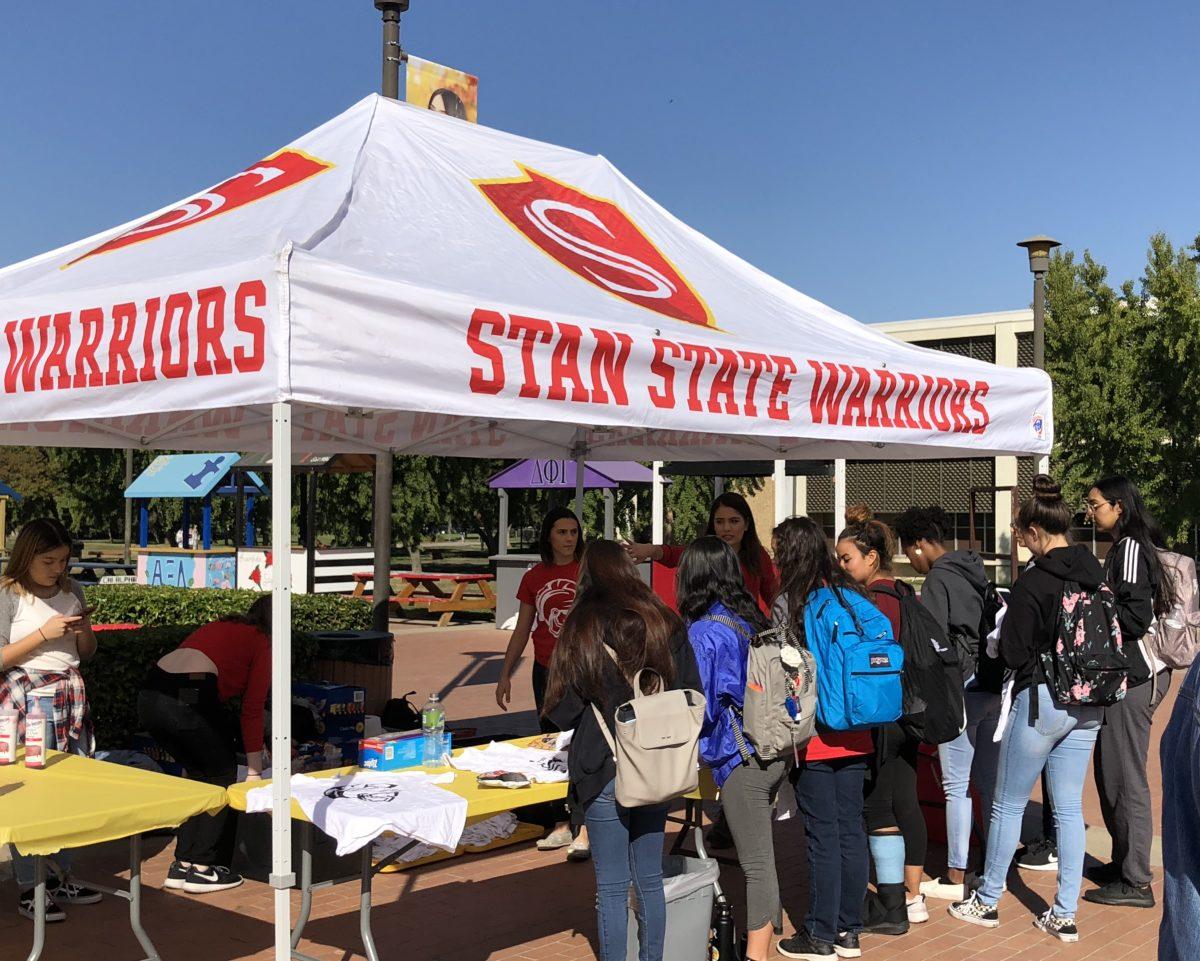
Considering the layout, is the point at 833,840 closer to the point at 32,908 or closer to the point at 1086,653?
the point at 1086,653

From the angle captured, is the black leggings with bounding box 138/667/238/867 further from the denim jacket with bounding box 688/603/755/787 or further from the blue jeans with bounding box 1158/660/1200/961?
the blue jeans with bounding box 1158/660/1200/961

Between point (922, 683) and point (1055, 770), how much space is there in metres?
0.79

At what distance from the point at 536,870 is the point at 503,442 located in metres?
2.95

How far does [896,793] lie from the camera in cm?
590

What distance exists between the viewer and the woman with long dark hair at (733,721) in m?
5.10

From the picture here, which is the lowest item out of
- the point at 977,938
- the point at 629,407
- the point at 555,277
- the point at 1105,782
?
the point at 977,938

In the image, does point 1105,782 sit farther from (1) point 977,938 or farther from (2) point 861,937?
(2) point 861,937

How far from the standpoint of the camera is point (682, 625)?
15.7 ft

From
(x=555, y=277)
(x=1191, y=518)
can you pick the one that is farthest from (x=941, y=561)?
(x=1191, y=518)

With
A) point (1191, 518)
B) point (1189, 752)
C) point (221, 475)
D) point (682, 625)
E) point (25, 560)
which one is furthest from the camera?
point (221, 475)

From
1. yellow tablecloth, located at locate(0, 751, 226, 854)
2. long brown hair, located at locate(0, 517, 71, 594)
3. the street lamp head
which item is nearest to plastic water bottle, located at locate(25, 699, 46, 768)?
yellow tablecloth, located at locate(0, 751, 226, 854)

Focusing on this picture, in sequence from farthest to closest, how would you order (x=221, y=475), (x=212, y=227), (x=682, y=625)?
(x=221, y=475), (x=212, y=227), (x=682, y=625)

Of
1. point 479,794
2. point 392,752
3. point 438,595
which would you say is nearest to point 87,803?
point 392,752

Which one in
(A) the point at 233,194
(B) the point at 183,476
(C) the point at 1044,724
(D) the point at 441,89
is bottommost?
(C) the point at 1044,724
